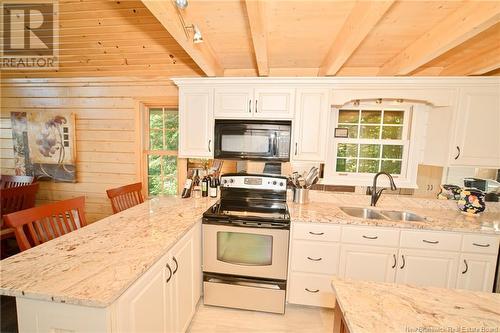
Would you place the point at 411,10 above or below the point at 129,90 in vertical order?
above

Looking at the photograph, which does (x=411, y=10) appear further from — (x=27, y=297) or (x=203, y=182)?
(x=27, y=297)

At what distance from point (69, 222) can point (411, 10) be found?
288 cm

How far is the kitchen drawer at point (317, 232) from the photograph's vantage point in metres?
1.97

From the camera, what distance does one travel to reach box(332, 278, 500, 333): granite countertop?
76 centimetres

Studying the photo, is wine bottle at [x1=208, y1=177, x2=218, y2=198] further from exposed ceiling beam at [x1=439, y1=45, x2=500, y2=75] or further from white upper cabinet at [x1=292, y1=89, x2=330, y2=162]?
exposed ceiling beam at [x1=439, y1=45, x2=500, y2=75]

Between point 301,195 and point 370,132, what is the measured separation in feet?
3.55

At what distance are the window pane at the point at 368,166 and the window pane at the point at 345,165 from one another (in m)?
0.08

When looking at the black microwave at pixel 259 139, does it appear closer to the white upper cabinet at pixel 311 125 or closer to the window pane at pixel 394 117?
the white upper cabinet at pixel 311 125

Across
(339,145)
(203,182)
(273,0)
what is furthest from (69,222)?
(339,145)

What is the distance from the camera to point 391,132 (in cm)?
251

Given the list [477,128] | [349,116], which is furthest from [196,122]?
[477,128]

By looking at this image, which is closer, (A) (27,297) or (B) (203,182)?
(A) (27,297)

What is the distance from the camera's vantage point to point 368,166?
256 centimetres

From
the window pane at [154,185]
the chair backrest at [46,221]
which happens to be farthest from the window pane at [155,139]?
the chair backrest at [46,221]
